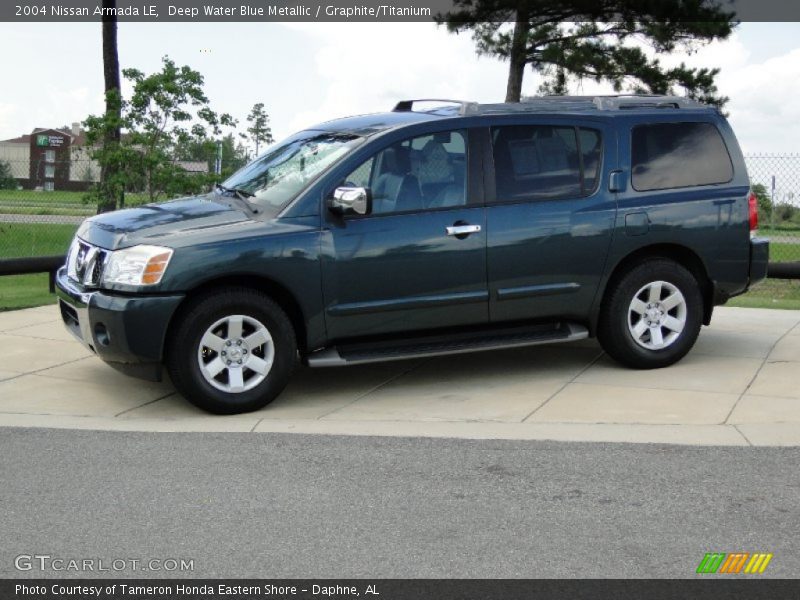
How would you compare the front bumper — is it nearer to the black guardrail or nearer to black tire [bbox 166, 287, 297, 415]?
black tire [bbox 166, 287, 297, 415]

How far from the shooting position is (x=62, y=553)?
4.70 meters

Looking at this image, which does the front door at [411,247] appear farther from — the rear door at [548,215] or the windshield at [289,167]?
the windshield at [289,167]

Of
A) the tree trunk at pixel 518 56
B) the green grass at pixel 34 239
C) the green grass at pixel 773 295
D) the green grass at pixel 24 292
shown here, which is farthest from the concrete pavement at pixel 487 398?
the tree trunk at pixel 518 56

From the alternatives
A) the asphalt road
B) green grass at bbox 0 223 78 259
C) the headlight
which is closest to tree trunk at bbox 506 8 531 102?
green grass at bbox 0 223 78 259

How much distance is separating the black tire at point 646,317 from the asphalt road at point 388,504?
1966 mm

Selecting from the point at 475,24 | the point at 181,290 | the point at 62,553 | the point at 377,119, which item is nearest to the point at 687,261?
the point at 377,119

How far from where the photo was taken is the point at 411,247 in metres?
7.62

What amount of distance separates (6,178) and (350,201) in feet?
67.6

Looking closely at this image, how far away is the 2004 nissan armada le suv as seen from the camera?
23.6ft

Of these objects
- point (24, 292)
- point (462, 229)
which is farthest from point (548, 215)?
point (24, 292)

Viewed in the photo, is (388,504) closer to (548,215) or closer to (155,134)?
(548,215)

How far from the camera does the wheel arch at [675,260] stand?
833 cm
